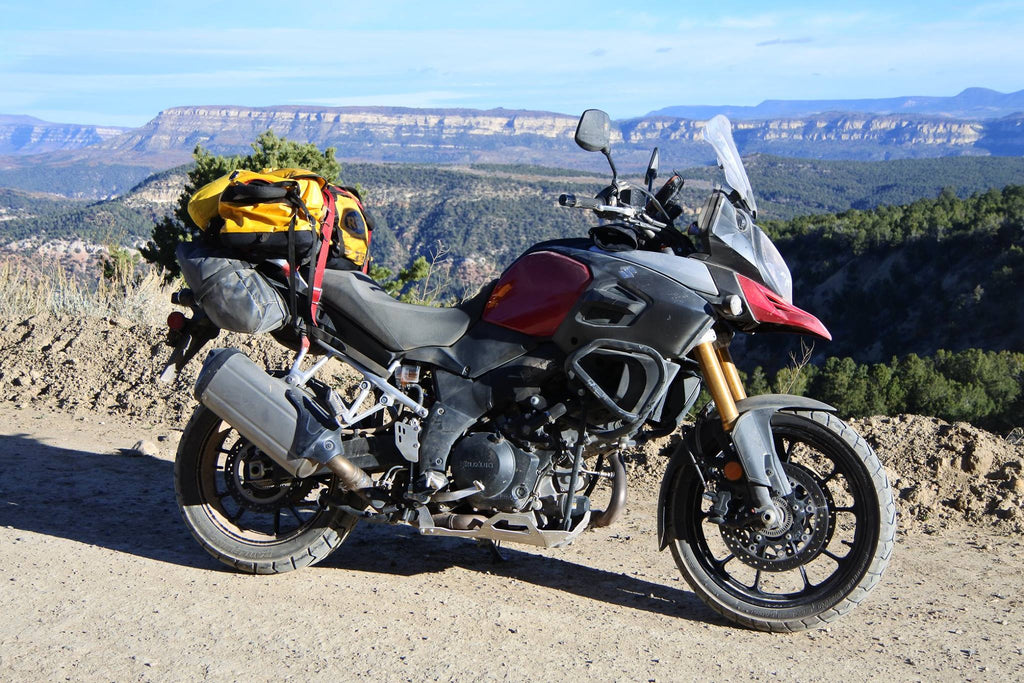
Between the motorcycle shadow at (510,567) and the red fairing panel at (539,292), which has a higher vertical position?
the red fairing panel at (539,292)

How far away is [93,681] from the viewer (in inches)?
120

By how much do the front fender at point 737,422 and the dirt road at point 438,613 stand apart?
A: 14.4 inches

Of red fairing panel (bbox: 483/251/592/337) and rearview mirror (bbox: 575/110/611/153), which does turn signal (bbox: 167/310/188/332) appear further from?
rearview mirror (bbox: 575/110/611/153)

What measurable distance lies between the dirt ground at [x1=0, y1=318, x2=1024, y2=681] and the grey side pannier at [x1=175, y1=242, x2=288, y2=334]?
1.10 m

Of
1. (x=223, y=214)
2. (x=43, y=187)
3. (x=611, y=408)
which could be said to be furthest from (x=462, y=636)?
(x=43, y=187)

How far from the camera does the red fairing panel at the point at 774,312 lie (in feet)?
11.4

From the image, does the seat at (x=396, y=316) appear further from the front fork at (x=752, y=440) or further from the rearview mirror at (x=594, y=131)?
the front fork at (x=752, y=440)

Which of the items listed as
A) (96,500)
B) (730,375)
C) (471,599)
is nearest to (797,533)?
(730,375)

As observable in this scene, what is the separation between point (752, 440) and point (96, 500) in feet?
11.3

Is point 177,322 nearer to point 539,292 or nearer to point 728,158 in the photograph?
point 539,292

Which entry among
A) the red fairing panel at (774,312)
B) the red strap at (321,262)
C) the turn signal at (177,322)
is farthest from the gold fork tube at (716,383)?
the turn signal at (177,322)

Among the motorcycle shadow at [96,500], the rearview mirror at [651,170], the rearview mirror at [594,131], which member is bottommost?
the motorcycle shadow at [96,500]

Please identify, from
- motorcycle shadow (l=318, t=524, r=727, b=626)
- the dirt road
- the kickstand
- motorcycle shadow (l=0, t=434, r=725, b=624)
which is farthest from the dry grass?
the kickstand

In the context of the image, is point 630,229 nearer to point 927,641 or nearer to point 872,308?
point 927,641
